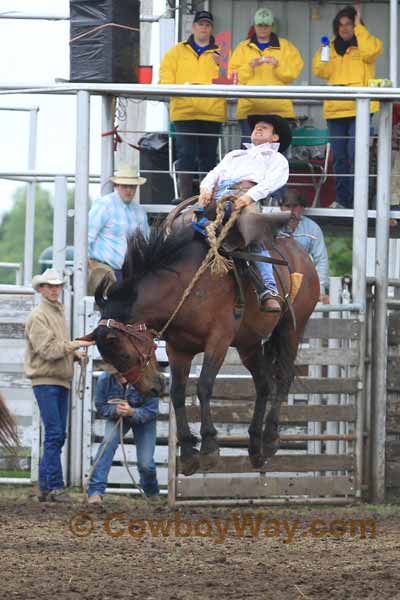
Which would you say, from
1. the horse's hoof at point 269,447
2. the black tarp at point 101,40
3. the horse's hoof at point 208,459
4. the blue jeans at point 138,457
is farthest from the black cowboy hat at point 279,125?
the blue jeans at point 138,457

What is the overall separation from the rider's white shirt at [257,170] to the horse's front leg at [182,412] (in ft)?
3.84

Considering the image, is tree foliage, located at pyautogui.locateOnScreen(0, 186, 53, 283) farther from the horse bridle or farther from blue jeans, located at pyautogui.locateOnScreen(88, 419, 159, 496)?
the horse bridle

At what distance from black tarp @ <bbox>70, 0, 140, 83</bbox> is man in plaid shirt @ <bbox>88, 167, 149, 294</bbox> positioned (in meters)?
0.97

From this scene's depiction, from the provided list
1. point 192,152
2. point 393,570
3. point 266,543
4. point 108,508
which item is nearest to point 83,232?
point 192,152

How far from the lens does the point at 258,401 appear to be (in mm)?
9195

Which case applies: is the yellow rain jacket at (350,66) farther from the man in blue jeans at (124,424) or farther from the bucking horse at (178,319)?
the bucking horse at (178,319)

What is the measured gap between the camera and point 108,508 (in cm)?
1171

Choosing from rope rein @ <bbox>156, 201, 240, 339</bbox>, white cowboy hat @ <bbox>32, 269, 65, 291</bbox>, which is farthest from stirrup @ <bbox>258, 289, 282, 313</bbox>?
white cowboy hat @ <bbox>32, 269, 65, 291</bbox>

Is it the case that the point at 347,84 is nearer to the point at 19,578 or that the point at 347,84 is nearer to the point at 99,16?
the point at 99,16

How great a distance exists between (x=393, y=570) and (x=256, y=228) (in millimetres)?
2659

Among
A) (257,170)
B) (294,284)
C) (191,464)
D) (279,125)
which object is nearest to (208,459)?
(191,464)

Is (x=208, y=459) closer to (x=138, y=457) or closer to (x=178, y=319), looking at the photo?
(x=178, y=319)

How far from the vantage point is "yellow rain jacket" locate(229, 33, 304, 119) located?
13008mm

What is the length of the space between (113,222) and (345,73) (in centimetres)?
310
